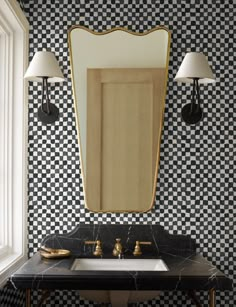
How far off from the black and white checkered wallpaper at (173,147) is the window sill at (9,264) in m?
0.17

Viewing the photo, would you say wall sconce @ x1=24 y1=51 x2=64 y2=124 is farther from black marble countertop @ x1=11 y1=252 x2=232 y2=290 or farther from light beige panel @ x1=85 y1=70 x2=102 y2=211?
black marble countertop @ x1=11 y1=252 x2=232 y2=290

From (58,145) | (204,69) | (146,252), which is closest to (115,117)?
(58,145)

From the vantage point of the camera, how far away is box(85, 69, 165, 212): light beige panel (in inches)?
121

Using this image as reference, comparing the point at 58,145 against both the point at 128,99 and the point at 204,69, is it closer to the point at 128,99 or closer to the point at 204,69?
the point at 128,99

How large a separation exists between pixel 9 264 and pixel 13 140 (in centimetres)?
72

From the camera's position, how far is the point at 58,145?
311cm

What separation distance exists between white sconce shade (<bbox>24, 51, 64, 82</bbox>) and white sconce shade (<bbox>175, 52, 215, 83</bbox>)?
67cm

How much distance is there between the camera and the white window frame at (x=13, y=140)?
2.99 meters

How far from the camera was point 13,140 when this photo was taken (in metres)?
3.02

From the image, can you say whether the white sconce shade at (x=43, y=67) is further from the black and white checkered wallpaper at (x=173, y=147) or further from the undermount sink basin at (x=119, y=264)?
the undermount sink basin at (x=119, y=264)

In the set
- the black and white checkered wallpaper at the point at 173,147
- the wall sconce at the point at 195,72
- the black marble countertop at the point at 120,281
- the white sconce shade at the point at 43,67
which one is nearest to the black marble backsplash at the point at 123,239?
the black and white checkered wallpaper at the point at 173,147

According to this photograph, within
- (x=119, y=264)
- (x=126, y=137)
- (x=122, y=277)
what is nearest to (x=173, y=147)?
(x=126, y=137)

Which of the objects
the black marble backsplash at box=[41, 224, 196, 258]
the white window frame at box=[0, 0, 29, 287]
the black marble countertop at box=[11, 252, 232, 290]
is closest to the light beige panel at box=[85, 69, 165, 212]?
the black marble backsplash at box=[41, 224, 196, 258]

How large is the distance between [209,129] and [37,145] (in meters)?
1.02
